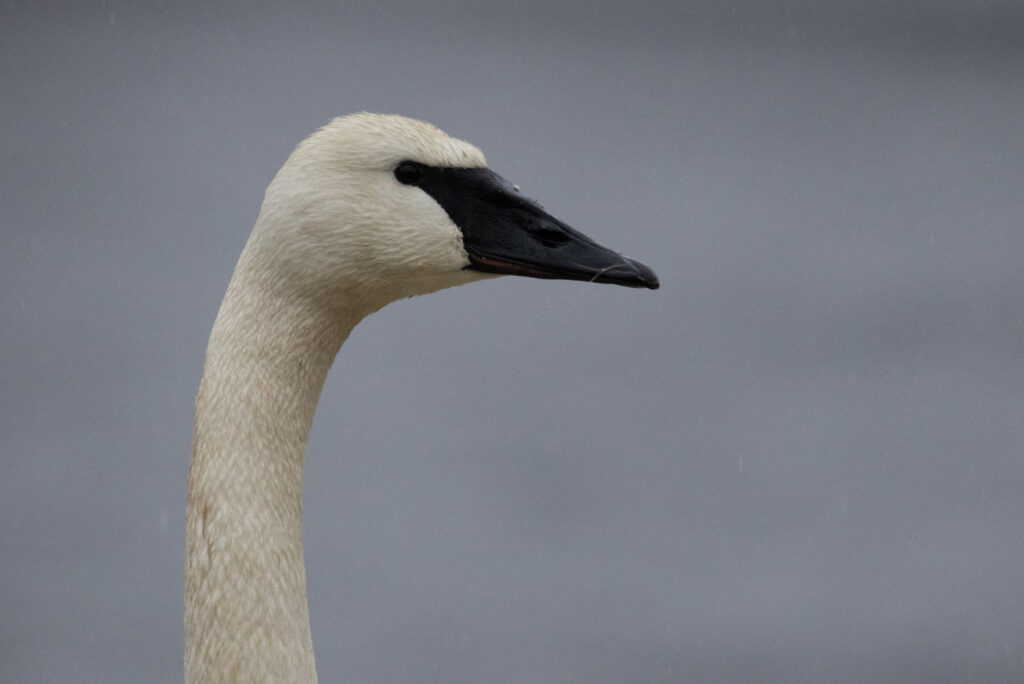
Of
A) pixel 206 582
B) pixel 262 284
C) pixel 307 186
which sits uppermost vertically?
pixel 307 186

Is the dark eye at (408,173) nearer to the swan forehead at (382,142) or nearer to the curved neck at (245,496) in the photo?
the swan forehead at (382,142)

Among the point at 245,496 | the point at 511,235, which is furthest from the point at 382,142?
the point at 245,496

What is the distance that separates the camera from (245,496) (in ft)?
4.72

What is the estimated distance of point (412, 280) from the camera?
1.52 m

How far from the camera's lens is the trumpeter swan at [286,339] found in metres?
1.43

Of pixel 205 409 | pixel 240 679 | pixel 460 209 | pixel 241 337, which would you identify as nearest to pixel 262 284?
pixel 241 337

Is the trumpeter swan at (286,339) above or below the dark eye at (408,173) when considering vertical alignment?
below

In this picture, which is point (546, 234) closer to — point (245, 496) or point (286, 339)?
point (286, 339)

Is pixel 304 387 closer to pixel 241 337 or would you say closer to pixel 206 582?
pixel 241 337

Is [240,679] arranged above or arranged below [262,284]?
below

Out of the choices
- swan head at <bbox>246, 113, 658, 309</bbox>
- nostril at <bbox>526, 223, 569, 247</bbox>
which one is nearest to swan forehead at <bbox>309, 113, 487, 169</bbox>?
swan head at <bbox>246, 113, 658, 309</bbox>

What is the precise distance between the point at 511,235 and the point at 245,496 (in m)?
0.48

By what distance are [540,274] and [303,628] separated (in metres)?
0.56

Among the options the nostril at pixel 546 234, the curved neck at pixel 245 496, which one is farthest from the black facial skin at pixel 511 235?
the curved neck at pixel 245 496
